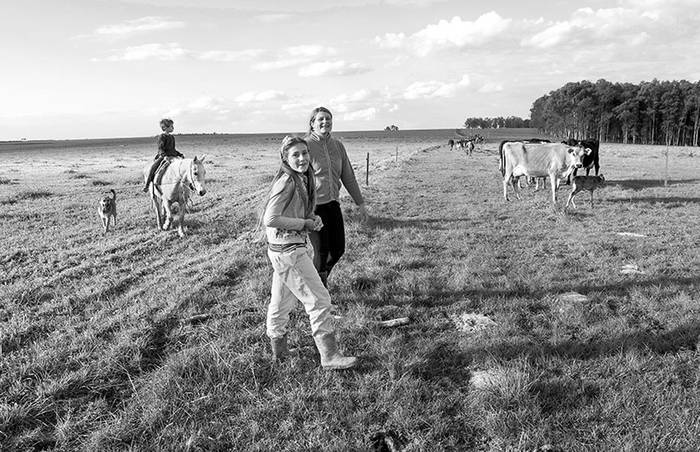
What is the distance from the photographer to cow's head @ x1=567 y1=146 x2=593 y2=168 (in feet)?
44.1

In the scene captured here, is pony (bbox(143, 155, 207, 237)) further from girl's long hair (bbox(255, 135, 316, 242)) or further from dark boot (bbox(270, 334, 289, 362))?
dark boot (bbox(270, 334, 289, 362))

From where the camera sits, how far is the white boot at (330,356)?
12.5 feet

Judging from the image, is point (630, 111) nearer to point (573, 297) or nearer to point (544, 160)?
point (544, 160)

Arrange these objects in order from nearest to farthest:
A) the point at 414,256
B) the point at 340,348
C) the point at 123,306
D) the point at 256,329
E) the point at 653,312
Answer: the point at 340,348 → the point at 256,329 → the point at 653,312 → the point at 123,306 → the point at 414,256

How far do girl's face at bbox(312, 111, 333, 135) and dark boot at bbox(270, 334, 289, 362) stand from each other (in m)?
2.21

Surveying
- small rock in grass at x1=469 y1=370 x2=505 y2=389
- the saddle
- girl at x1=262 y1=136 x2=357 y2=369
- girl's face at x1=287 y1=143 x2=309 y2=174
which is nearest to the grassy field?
small rock in grass at x1=469 y1=370 x2=505 y2=389

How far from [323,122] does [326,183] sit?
66 cm

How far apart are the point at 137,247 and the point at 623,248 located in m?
8.98

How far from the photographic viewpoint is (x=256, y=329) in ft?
15.4

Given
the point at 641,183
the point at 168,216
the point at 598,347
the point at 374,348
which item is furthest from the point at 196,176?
the point at 641,183

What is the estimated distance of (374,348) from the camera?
4.23 metres

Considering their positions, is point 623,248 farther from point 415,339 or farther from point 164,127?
point 164,127

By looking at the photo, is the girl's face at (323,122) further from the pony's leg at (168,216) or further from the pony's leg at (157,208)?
the pony's leg at (157,208)

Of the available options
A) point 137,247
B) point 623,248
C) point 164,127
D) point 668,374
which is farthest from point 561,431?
point 164,127
